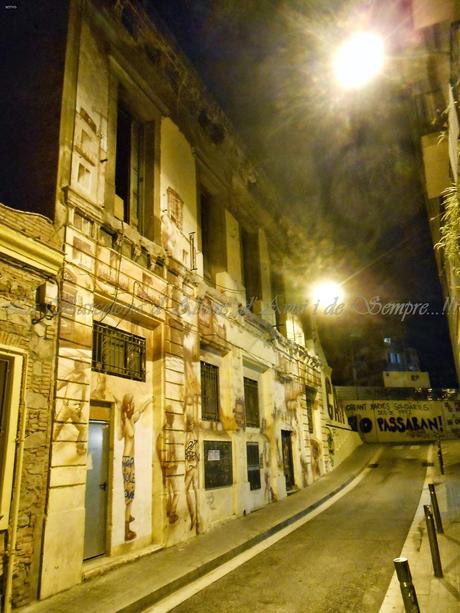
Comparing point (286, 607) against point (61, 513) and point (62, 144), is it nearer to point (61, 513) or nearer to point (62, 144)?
point (61, 513)

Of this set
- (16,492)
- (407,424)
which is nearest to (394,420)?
(407,424)

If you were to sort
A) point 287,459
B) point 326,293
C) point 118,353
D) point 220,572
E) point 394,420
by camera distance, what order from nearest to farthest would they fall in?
point 220,572
point 118,353
point 287,459
point 326,293
point 394,420

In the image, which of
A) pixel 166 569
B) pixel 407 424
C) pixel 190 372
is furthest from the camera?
pixel 407 424

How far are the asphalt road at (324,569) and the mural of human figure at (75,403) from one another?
8.82 feet

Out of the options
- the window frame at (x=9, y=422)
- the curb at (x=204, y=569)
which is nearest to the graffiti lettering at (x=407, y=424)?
the curb at (x=204, y=569)

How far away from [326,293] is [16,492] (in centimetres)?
1527

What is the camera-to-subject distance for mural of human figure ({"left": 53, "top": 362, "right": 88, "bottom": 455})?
235 inches

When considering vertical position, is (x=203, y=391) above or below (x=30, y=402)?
above

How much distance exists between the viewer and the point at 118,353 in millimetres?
7832

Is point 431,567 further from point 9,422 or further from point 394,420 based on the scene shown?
point 394,420

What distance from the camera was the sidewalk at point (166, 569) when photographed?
491 cm

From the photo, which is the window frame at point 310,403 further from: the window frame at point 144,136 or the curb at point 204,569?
the window frame at point 144,136

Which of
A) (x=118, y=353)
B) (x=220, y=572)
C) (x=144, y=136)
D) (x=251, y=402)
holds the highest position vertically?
(x=144, y=136)

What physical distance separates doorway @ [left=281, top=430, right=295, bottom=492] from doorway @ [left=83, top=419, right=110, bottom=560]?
8897mm
